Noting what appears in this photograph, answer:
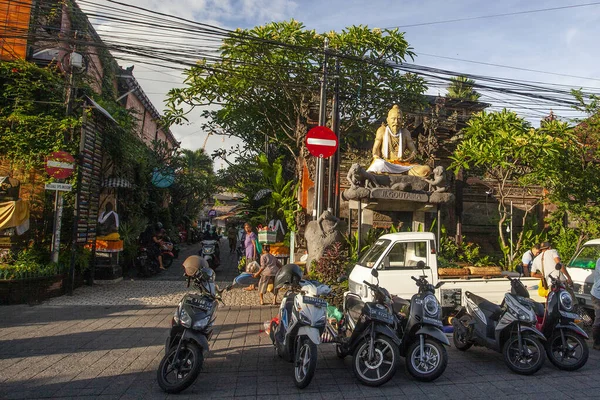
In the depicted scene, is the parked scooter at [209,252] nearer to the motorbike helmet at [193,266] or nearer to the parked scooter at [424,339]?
the motorbike helmet at [193,266]

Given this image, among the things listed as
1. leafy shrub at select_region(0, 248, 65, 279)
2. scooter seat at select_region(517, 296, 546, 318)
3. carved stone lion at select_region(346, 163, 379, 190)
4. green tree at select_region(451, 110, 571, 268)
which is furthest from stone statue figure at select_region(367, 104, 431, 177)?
leafy shrub at select_region(0, 248, 65, 279)

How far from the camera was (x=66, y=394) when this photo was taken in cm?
453

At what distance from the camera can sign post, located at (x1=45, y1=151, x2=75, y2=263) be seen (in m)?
9.80

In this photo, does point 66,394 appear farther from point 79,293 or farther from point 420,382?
point 79,293

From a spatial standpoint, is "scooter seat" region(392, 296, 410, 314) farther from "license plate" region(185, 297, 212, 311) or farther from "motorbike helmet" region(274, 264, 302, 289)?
"license plate" region(185, 297, 212, 311)

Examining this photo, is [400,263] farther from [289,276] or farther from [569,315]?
[289,276]

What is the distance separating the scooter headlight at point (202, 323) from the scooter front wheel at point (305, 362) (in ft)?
3.45

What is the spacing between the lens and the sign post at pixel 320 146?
11.1m

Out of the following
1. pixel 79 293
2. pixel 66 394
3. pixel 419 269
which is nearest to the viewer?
pixel 66 394

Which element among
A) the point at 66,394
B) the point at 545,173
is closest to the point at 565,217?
the point at 545,173

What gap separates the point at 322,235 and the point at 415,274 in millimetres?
3526

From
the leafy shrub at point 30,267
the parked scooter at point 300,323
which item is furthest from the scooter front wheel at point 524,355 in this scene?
the leafy shrub at point 30,267

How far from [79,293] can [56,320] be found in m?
2.72

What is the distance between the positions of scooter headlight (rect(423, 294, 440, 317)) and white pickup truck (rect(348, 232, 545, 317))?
1.99 metres
